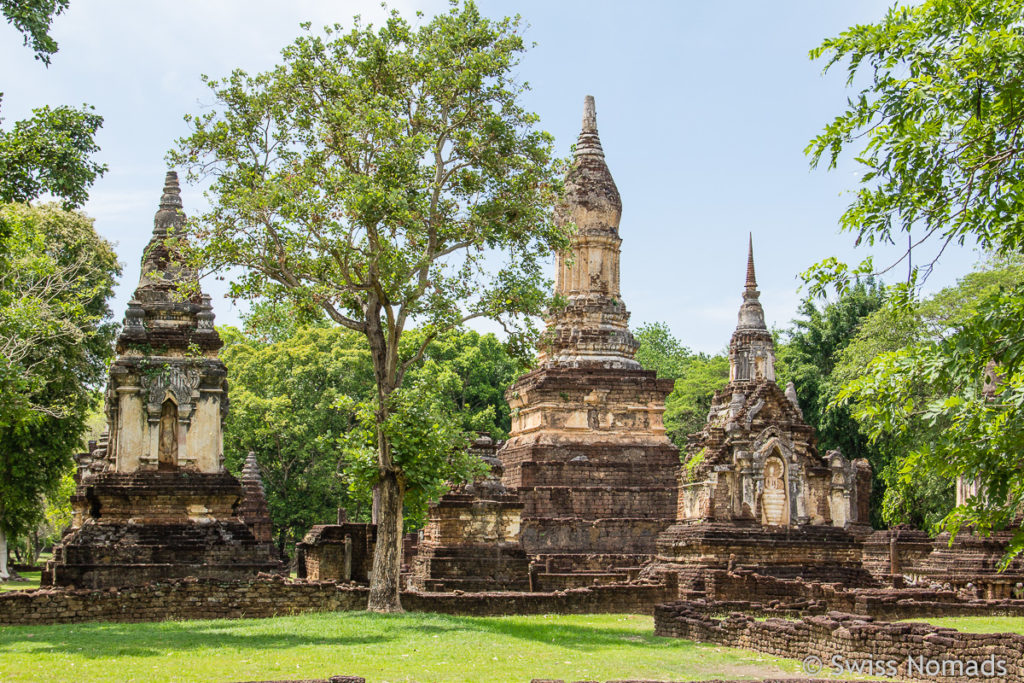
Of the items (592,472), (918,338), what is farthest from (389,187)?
(918,338)

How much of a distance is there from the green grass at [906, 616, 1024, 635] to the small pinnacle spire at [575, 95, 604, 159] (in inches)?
618

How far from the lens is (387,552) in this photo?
1733cm

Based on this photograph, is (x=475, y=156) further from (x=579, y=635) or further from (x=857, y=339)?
(x=857, y=339)

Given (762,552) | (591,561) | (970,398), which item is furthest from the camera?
Answer: (591,561)

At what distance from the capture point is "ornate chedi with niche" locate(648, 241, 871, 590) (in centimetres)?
2261

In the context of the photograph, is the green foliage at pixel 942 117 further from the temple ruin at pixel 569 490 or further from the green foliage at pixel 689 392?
the green foliage at pixel 689 392

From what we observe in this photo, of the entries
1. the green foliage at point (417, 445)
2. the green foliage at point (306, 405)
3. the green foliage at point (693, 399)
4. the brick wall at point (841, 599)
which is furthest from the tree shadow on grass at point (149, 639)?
the green foliage at point (693, 399)

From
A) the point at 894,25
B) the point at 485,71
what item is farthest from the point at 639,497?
the point at 894,25

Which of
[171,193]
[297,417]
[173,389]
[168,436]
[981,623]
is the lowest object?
[981,623]

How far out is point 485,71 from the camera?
17562 millimetres

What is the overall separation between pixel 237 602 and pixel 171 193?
30.5ft

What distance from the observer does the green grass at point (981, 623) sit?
1648 cm

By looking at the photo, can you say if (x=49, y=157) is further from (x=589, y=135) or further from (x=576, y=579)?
(x=589, y=135)

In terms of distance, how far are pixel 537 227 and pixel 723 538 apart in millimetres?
8286
